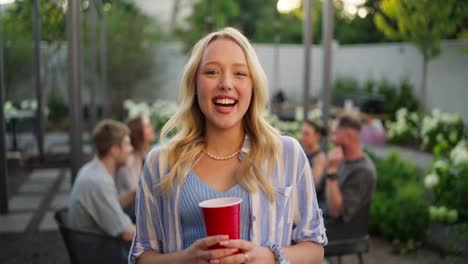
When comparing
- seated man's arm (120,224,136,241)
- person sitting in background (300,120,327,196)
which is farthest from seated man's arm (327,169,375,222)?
seated man's arm (120,224,136,241)

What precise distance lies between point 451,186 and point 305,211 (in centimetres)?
316

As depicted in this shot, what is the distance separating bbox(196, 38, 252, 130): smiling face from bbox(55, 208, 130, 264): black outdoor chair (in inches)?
49.4

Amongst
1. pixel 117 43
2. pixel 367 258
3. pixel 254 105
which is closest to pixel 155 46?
pixel 117 43

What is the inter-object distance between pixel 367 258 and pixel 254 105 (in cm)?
295

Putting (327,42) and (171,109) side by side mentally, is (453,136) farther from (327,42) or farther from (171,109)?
(171,109)

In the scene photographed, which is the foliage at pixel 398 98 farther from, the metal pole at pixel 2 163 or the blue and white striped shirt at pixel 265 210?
the blue and white striped shirt at pixel 265 210

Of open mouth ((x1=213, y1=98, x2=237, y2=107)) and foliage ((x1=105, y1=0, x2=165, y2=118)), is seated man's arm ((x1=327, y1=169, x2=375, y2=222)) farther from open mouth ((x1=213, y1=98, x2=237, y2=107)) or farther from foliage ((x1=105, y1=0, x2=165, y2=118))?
foliage ((x1=105, y1=0, x2=165, y2=118))

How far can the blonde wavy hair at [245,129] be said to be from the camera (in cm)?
137

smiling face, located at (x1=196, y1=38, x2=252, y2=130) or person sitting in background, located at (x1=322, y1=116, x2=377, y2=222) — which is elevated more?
smiling face, located at (x1=196, y1=38, x2=252, y2=130)

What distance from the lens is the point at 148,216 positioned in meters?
1.42

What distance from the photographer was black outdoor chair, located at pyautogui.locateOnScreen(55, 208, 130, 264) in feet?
7.81

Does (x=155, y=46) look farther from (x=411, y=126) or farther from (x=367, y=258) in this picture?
(x=367, y=258)

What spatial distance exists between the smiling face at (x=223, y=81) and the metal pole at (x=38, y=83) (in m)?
Result: 3.93

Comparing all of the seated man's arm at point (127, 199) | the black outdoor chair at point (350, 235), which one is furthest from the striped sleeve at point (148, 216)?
the seated man's arm at point (127, 199)
